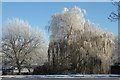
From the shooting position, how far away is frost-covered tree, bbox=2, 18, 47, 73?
23.8 meters

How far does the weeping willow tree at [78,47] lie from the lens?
1814 cm

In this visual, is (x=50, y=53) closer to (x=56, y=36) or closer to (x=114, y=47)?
(x=56, y=36)

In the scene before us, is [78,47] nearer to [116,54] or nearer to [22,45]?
[116,54]

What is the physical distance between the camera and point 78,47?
18.7 meters

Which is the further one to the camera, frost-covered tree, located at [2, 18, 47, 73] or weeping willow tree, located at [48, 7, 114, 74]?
frost-covered tree, located at [2, 18, 47, 73]

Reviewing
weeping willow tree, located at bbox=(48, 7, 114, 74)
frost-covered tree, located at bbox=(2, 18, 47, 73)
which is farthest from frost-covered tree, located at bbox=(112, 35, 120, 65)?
frost-covered tree, located at bbox=(2, 18, 47, 73)

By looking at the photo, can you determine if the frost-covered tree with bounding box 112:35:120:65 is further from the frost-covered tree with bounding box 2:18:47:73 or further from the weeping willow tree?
the frost-covered tree with bounding box 2:18:47:73

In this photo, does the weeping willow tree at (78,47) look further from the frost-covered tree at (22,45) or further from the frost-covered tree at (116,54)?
the frost-covered tree at (22,45)

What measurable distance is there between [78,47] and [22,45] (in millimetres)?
8224

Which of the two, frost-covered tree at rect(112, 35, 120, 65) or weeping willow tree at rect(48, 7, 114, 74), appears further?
frost-covered tree at rect(112, 35, 120, 65)

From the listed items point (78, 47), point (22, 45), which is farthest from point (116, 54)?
point (22, 45)

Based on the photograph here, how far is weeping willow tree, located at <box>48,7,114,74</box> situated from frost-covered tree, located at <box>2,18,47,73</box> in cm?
534

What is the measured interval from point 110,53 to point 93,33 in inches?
82.4

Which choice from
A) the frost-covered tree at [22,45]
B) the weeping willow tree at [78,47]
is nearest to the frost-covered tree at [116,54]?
the weeping willow tree at [78,47]
